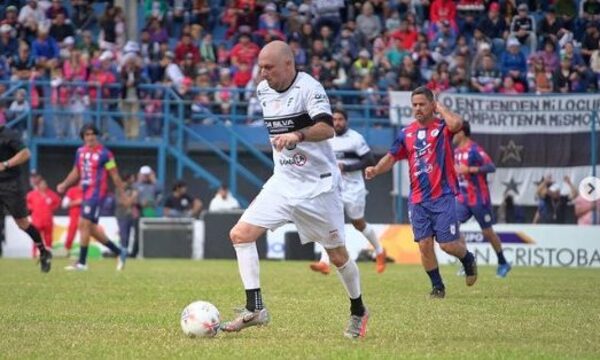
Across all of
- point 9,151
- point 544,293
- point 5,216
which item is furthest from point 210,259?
point 544,293

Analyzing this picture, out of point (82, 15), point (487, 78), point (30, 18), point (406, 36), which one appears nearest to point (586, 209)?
point (487, 78)

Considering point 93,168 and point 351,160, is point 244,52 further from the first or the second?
point 351,160

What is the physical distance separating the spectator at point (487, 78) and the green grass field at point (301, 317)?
10.4 m

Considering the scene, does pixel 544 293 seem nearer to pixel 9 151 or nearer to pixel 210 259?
pixel 9 151

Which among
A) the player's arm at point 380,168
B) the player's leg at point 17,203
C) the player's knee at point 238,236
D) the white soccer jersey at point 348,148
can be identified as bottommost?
the player's leg at point 17,203

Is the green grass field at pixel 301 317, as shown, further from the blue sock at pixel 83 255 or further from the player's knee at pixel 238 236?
the blue sock at pixel 83 255

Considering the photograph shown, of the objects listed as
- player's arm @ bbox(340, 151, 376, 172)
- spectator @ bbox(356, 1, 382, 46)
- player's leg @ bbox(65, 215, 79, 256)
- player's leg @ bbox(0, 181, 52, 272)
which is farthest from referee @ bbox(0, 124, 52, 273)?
spectator @ bbox(356, 1, 382, 46)

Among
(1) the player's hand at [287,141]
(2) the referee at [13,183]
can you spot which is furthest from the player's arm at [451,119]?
(2) the referee at [13,183]

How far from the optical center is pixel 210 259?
29672 millimetres

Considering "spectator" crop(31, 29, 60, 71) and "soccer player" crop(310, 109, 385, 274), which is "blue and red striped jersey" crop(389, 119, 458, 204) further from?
"spectator" crop(31, 29, 60, 71)

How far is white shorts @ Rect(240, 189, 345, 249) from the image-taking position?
34.9 feet

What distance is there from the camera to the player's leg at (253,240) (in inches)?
422

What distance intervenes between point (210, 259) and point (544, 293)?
13872mm

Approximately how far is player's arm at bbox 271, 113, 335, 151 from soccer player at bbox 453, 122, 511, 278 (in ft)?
34.0
